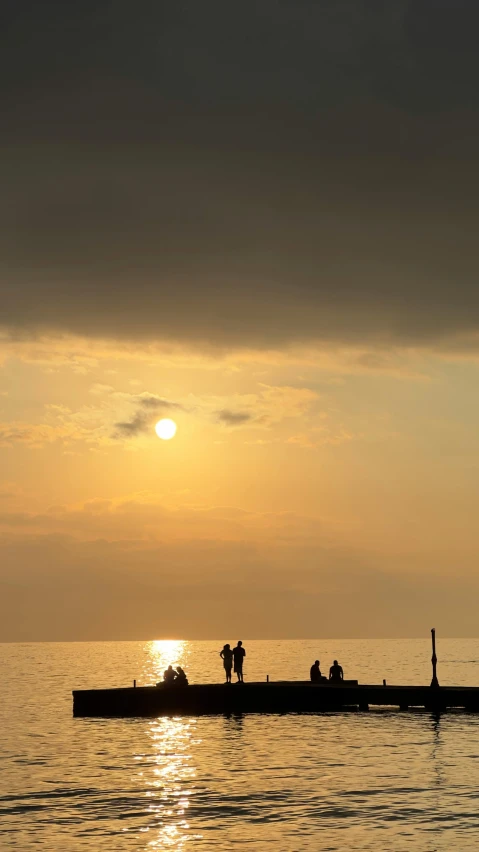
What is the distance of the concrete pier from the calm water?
0.92 meters

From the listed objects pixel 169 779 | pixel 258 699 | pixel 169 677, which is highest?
pixel 169 677

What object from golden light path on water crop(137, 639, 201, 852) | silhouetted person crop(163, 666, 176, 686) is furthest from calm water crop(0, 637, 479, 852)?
silhouetted person crop(163, 666, 176, 686)

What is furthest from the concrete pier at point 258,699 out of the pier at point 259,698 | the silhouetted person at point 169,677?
the silhouetted person at point 169,677

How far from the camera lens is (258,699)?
59969 mm

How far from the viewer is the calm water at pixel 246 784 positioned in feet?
98.4

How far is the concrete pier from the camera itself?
5878 cm

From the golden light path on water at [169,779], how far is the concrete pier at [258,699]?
1508 mm

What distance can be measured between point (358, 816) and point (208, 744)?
19717 millimetres

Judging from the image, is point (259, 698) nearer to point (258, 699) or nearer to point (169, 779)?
point (258, 699)

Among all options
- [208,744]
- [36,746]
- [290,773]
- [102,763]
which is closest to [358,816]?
[290,773]

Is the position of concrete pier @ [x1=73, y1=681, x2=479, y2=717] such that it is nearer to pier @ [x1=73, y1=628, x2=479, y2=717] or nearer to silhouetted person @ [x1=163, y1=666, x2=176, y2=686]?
pier @ [x1=73, y1=628, x2=479, y2=717]

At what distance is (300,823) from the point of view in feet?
104

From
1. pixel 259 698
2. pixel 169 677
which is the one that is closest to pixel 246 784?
pixel 259 698

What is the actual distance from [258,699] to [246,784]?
21238mm
